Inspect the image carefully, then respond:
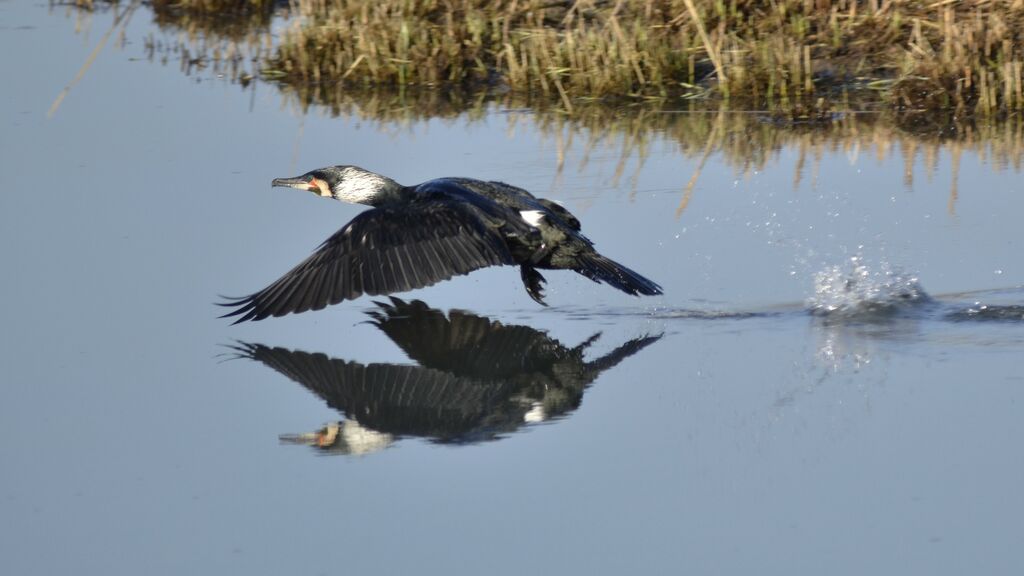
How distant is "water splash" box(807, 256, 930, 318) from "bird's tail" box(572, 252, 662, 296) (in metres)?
0.62

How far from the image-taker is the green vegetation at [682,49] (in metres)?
8.86

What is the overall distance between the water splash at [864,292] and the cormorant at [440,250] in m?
0.64

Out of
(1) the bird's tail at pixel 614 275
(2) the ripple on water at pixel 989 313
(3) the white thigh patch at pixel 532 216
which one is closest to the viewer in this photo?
(2) the ripple on water at pixel 989 313

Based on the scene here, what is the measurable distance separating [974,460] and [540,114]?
16.8ft

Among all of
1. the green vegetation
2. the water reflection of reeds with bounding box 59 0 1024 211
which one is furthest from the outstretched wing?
the green vegetation

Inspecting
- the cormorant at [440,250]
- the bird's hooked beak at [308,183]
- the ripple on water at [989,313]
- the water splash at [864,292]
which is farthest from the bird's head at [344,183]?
the ripple on water at [989,313]

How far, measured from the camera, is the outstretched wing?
5879 millimetres

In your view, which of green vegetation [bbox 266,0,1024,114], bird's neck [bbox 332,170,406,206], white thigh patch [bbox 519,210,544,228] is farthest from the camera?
green vegetation [bbox 266,0,1024,114]

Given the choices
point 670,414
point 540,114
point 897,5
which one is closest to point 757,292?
point 670,414

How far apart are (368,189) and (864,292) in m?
2.26

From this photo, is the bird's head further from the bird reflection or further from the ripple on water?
the ripple on water

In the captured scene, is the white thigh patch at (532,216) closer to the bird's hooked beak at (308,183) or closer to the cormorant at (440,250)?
the cormorant at (440,250)

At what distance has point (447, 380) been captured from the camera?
542cm

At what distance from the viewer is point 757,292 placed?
613 centimetres
